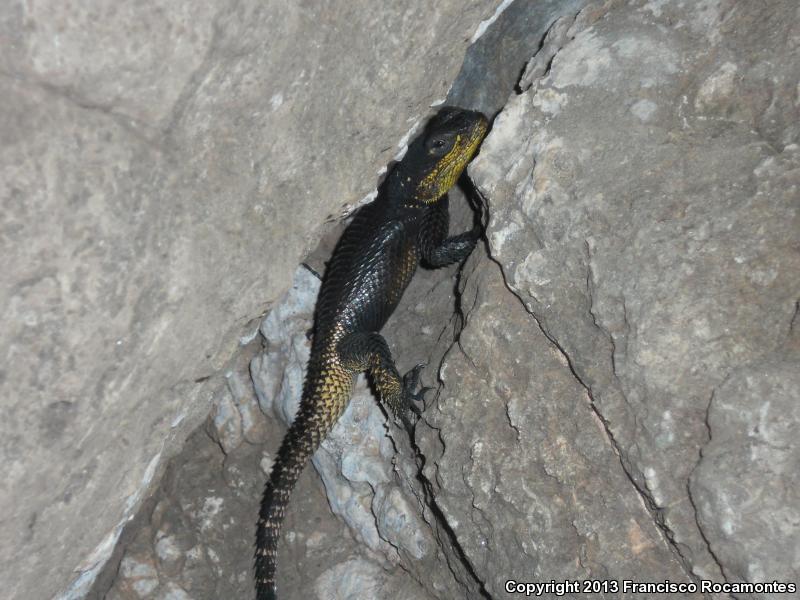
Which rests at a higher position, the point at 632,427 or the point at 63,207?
the point at 63,207

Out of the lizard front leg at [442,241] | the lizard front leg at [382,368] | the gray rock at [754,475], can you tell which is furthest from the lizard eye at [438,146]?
the gray rock at [754,475]

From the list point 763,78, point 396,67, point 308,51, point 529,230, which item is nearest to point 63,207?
point 308,51

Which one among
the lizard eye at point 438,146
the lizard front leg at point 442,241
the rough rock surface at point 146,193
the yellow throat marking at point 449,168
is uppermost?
the rough rock surface at point 146,193

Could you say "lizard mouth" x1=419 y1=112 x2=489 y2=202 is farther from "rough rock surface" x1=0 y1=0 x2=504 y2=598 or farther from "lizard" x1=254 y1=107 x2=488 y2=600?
"rough rock surface" x1=0 y1=0 x2=504 y2=598

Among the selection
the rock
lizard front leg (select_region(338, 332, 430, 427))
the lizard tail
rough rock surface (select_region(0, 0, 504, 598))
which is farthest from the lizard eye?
the lizard tail

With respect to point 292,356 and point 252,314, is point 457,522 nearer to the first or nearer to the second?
point 252,314

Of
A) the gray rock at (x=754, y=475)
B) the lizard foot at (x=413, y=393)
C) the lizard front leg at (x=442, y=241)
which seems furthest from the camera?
the lizard front leg at (x=442, y=241)

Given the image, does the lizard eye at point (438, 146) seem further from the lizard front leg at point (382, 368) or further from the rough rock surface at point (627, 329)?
the lizard front leg at point (382, 368)

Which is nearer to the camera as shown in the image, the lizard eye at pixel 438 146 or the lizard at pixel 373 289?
the lizard at pixel 373 289

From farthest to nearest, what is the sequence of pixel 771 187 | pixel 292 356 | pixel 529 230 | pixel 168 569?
1. pixel 292 356
2. pixel 168 569
3. pixel 529 230
4. pixel 771 187
